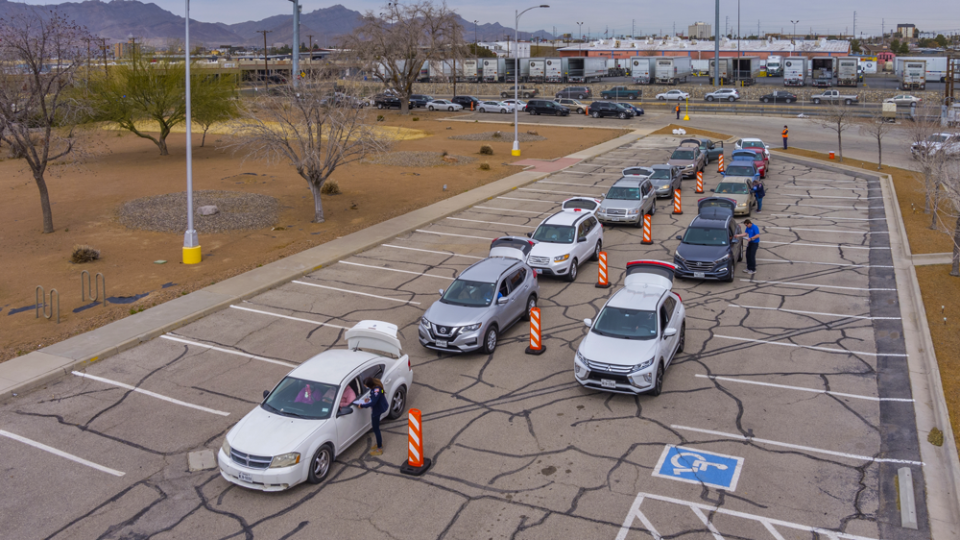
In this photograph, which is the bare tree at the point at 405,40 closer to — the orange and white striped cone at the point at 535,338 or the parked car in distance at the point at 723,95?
the parked car in distance at the point at 723,95

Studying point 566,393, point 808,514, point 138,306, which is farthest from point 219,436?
point 808,514

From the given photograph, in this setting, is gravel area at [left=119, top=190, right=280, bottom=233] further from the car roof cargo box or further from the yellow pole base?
the car roof cargo box

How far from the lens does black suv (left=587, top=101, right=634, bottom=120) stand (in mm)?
63000

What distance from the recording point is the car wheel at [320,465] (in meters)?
9.95

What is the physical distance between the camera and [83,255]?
2092 cm

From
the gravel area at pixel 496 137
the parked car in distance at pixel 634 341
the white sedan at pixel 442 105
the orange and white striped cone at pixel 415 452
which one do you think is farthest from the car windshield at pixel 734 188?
the white sedan at pixel 442 105

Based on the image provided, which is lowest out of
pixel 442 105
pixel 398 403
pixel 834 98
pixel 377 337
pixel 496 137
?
pixel 398 403

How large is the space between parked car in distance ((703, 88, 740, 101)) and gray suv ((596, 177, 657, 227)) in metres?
53.8

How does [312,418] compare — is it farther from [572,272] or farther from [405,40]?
[405,40]

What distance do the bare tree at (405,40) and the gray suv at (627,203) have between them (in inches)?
1722

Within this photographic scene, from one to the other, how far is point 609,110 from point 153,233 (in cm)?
4749

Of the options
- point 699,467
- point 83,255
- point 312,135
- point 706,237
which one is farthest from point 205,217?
point 699,467

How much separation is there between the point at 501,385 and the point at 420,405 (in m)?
1.64

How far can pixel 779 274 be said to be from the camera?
19.4 m
